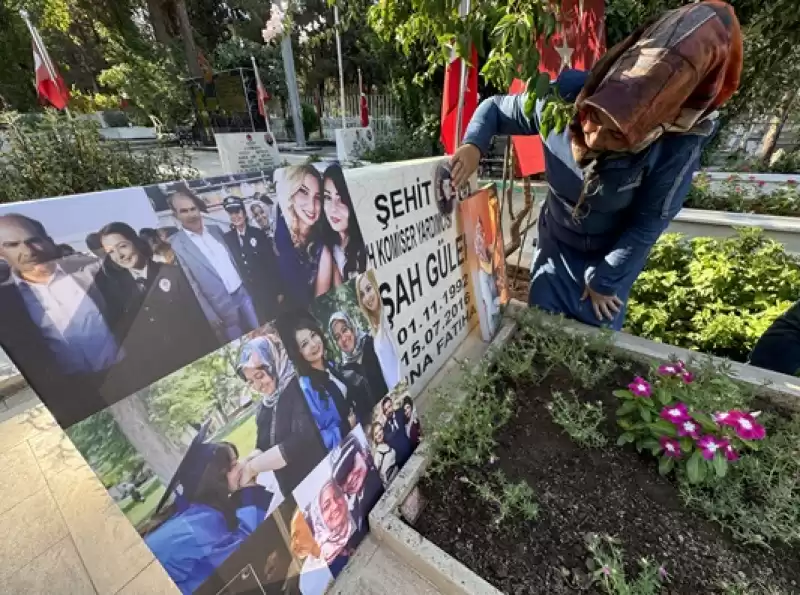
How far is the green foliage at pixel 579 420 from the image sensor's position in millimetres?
1383

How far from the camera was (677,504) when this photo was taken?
1.21m

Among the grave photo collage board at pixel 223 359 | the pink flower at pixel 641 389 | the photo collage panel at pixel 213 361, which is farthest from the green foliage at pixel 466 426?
the pink flower at pixel 641 389

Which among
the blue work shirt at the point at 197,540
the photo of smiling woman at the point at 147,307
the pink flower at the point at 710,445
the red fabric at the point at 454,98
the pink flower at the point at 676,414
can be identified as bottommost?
the pink flower at the point at 710,445

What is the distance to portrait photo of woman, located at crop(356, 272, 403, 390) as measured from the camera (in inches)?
50.5

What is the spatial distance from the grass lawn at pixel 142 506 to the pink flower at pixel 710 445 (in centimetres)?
155

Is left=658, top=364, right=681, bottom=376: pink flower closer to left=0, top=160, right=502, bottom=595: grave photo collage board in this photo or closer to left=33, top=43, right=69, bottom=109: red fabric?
left=0, top=160, right=502, bottom=595: grave photo collage board

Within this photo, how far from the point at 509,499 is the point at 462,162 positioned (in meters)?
1.49

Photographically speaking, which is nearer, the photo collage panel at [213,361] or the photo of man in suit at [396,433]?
the photo collage panel at [213,361]

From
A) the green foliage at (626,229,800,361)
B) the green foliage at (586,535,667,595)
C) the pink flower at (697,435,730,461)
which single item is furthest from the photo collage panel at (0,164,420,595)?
the green foliage at (626,229,800,361)

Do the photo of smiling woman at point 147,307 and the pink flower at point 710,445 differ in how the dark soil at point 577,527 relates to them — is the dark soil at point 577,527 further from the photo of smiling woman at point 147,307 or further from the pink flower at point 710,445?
the photo of smiling woman at point 147,307

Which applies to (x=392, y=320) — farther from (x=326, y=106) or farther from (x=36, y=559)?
(x=326, y=106)

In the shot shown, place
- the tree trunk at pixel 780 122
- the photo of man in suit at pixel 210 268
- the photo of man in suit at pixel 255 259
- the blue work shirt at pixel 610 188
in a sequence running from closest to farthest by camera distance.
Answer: the photo of man in suit at pixel 210 268
the photo of man in suit at pixel 255 259
the blue work shirt at pixel 610 188
the tree trunk at pixel 780 122

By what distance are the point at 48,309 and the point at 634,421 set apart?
5.88ft

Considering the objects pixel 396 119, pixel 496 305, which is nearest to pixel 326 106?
pixel 396 119
